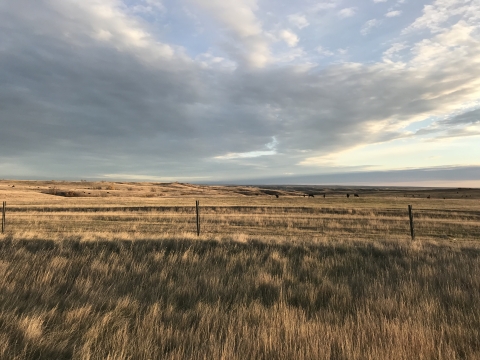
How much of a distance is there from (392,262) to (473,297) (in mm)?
3285

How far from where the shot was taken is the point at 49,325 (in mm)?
4371

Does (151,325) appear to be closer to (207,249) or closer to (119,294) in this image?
(119,294)

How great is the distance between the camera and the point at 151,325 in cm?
440

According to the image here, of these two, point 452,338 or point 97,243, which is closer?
point 452,338

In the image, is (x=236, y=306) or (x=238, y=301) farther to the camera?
(x=238, y=301)

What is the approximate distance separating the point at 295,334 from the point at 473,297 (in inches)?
157

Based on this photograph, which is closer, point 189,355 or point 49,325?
point 189,355

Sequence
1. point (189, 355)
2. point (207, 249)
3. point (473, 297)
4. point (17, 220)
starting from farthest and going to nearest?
1. point (17, 220)
2. point (207, 249)
3. point (473, 297)
4. point (189, 355)

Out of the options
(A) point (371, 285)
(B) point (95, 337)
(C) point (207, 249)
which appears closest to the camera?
(B) point (95, 337)

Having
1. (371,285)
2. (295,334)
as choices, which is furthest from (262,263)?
(295,334)

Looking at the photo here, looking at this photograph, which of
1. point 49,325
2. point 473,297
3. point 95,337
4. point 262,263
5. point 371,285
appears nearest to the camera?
point 95,337

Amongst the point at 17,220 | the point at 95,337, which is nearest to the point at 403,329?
the point at 95,337

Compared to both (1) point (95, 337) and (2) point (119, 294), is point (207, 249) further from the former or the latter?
(1) point (95, 337)

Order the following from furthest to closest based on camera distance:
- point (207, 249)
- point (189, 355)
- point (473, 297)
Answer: point (207, 249)
point (473, 297)
point (189, 355)
